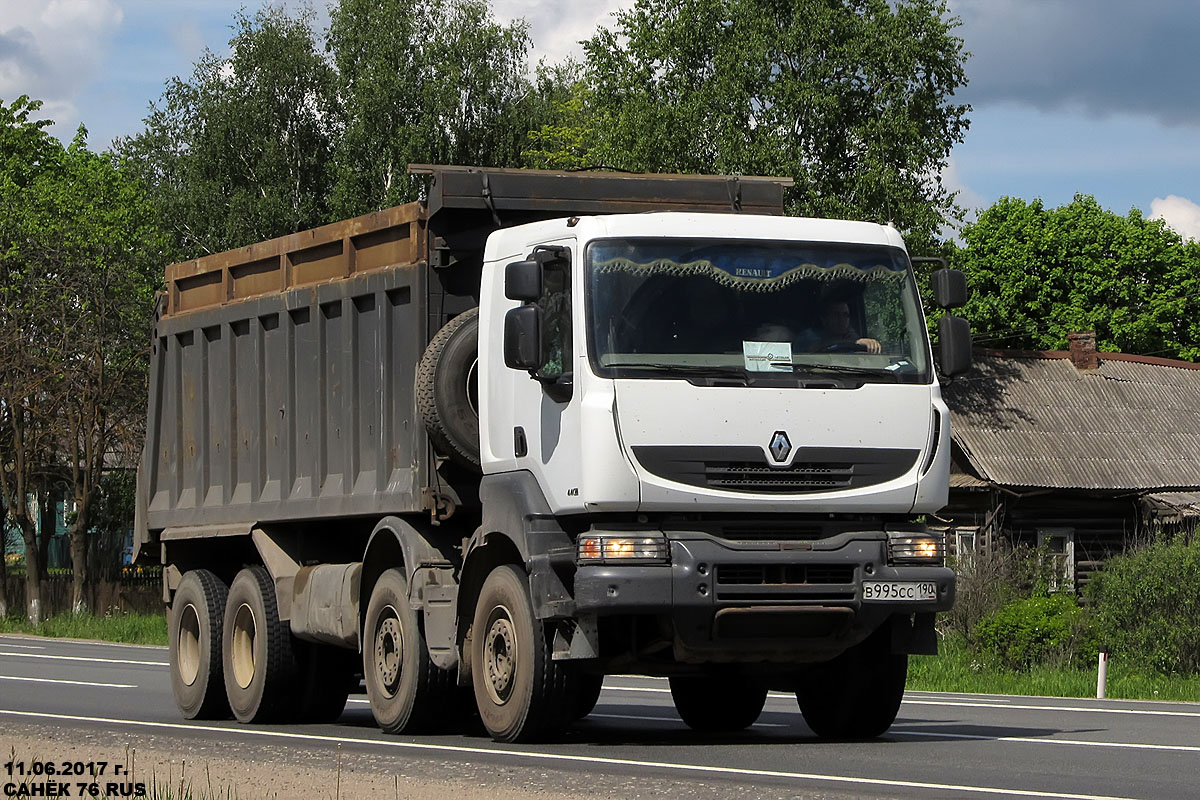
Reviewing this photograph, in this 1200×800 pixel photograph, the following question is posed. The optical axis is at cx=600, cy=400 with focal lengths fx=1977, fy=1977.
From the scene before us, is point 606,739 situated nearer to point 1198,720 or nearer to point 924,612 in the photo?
point 924,612

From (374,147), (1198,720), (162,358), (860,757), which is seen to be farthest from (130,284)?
(860,757)

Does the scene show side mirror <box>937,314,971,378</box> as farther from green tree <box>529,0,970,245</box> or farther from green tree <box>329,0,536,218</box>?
green tree <box>329,0,536,218</box>

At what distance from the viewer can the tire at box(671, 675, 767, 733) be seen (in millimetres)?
14344

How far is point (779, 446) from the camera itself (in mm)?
11312

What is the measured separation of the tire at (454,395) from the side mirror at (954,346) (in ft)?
9.77

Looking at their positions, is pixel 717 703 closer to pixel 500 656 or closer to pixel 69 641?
pixel 500 656

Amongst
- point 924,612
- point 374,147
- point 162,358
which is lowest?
point 924,612

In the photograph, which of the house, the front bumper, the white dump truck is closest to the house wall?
the house

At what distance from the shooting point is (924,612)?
11.9 meters

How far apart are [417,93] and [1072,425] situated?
2175cm

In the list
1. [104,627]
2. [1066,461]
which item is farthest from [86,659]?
[1066,461]

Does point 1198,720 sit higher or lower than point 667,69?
lower

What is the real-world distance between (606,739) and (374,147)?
4502cm
